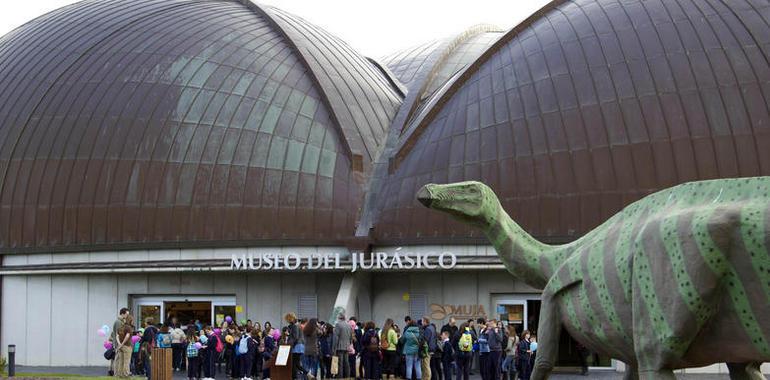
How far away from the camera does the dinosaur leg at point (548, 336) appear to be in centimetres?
1290

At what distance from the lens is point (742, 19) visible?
115ft

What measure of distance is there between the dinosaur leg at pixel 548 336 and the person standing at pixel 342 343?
1513cm

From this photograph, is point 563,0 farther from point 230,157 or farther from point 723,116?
point 230,157

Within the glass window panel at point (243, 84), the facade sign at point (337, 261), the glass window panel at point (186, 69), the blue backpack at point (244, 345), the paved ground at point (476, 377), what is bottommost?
the paved ground at point (476, 377)

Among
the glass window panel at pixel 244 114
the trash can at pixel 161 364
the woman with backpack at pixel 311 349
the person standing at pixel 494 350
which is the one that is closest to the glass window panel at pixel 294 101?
the glass window panel at pixel 244 114

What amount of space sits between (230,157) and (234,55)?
206 inches

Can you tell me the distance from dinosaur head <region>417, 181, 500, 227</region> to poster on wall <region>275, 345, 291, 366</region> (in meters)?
12.7

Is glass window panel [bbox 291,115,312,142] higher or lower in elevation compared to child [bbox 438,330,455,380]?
higher

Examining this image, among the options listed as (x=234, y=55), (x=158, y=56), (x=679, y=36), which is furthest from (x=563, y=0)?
(x=158, y=56)

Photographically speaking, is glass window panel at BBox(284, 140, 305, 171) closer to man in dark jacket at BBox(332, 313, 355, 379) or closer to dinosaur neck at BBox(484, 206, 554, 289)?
man in dark jacket at BBox(332, 313, 355, 379)

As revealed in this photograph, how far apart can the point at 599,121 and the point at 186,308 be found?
1527 centimetres

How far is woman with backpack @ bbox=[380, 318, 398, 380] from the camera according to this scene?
28312 millimetres

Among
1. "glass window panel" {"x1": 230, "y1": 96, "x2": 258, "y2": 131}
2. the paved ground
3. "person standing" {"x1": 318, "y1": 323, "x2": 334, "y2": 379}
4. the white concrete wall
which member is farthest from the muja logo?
"glass window panel" {"x1": 230, "y1": 96, "x2": 258, "y2": 131}

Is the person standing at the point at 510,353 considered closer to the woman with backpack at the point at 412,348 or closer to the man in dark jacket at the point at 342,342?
the woman with backpack at the point at 412,348
